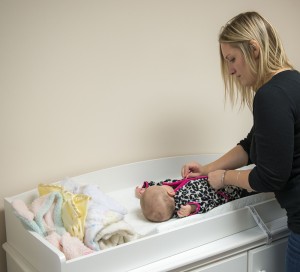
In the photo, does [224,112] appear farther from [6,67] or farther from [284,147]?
[6,67]

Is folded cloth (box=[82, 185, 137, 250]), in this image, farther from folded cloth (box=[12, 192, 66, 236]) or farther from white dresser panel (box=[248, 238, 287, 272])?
white dresser panel (box=[248, 238, 287, 272])

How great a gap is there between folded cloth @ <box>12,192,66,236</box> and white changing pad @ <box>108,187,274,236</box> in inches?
10.7

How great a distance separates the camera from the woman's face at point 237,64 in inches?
47.3

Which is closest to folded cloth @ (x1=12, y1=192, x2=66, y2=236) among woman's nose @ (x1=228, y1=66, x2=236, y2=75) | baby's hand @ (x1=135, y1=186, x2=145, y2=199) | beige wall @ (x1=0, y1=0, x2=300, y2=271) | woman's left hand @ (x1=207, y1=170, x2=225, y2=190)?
beige wall @ (x1=0, y1=0, x2=300, y2=271)

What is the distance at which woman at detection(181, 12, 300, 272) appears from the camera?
1.06 m

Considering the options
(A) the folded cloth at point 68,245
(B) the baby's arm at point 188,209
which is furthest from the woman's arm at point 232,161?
(A) the folded cloth at point 68,245

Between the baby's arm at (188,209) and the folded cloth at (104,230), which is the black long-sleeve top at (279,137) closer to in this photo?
the baby's arm at (188,209)

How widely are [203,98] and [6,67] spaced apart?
3.14 ft

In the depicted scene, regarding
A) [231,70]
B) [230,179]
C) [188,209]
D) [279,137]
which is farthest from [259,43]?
[188,209]

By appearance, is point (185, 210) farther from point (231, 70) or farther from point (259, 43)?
point (259, 43)

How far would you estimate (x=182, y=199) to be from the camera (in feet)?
4.68

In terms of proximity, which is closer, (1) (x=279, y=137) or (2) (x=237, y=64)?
(1) (x=279, y=137)

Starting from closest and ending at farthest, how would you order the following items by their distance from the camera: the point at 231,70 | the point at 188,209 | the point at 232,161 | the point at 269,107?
the point at 269,107
the point at 231,70
the point at 188,209
the point at 232,161

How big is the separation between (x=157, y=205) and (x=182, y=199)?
11 cm
